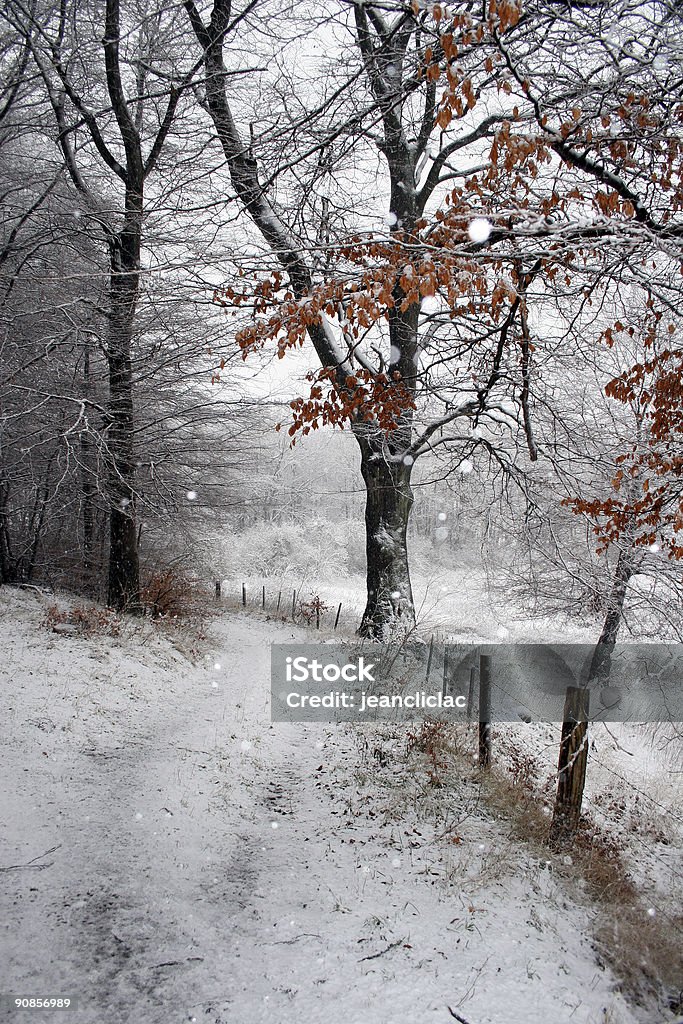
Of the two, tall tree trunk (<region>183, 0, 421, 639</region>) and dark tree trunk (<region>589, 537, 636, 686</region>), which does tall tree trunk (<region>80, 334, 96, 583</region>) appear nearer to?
tall tree trunk (<region>183, 0, 421, 639</region>)

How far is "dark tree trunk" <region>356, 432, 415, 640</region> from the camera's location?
1138cm

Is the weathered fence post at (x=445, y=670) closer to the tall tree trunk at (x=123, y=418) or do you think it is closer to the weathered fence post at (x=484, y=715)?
the weathered fence post at (x=484, y=715)

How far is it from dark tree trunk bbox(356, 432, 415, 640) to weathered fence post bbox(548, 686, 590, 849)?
5.59m

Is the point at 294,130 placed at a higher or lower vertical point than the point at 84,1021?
higher

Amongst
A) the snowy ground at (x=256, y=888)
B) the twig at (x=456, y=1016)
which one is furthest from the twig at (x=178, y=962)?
the twig at (x=456, y=1016)

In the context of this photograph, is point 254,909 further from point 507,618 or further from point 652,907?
point 507,618

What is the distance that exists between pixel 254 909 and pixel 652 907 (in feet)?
11.8

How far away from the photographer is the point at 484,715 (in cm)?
724

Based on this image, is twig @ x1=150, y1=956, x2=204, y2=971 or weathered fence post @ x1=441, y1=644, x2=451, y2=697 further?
weathered fence post @ x1=441, y1=644, x2=451, y2=697

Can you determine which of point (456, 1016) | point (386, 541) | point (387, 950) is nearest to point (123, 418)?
point (386, 541)

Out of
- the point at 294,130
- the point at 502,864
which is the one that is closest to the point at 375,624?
the point at 502,864

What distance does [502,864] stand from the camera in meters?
5.15

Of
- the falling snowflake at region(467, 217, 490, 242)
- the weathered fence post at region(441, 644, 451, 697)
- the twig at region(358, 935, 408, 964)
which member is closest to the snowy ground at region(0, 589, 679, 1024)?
the twig at region(358, 935, 408, 964)

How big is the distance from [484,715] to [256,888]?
358 cm
